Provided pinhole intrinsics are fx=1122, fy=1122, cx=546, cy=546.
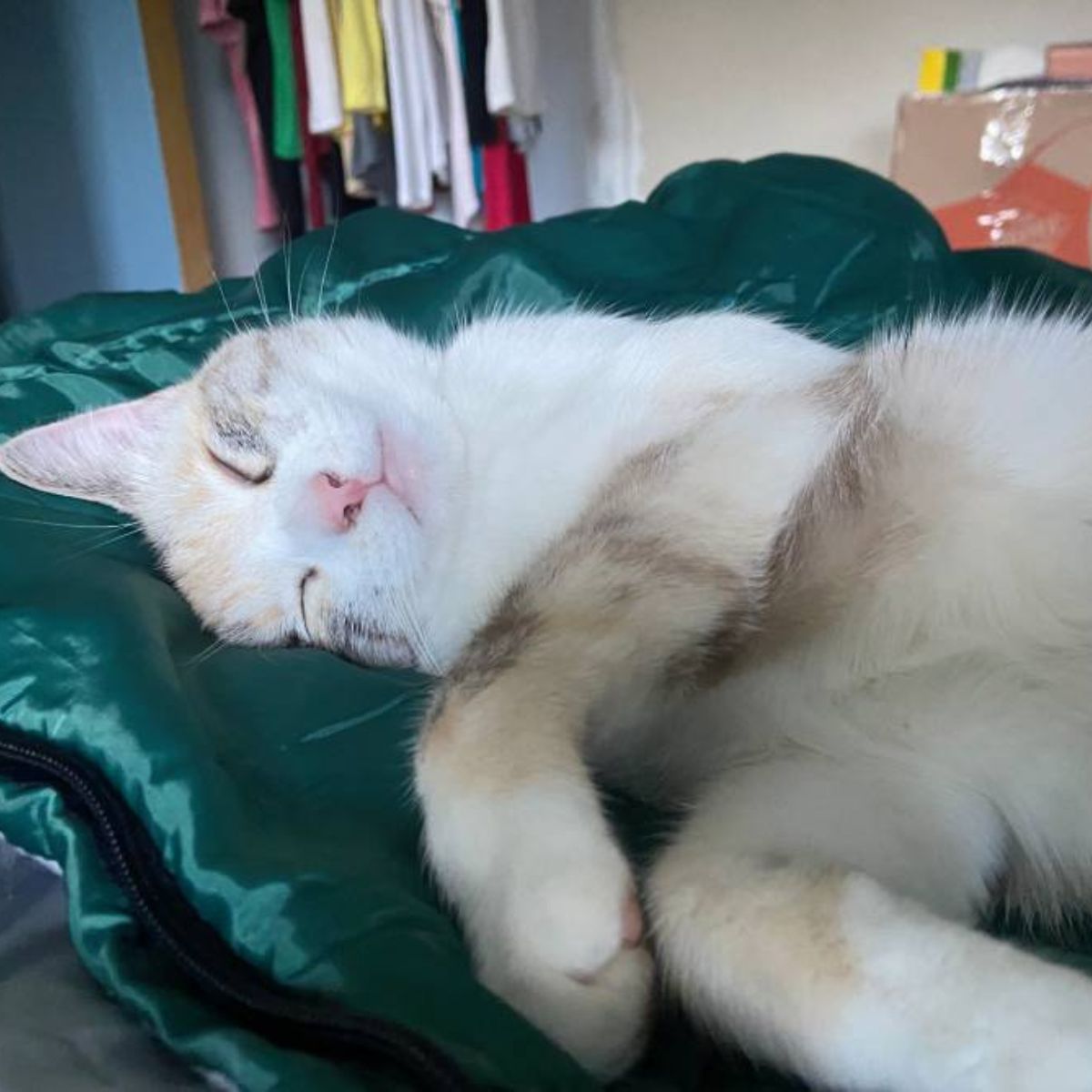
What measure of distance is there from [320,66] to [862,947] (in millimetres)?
2916

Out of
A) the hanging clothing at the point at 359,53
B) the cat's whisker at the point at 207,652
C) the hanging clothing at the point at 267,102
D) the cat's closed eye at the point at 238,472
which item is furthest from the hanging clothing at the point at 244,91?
the cat's whisker at the point at 207,652

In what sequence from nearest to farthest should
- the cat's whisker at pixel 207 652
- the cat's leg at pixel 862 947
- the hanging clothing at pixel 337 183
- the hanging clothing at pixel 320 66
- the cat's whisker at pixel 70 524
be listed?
the cat's leg at pixel 862 947 < the cat's whisker at pixel 207 652 < the cat's whisker at pixel 70 524 < the hanging clothing at pixel 320 66 < the hanging clothing at pixel 337 183

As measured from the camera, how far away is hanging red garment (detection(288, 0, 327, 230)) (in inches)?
119

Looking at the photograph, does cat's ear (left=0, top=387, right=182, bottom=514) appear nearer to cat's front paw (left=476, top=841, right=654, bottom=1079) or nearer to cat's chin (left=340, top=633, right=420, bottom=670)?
cat's chin (left=340, top=633, right=420, bottom=670)

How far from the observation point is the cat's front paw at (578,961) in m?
0.58

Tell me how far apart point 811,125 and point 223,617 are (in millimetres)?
2957

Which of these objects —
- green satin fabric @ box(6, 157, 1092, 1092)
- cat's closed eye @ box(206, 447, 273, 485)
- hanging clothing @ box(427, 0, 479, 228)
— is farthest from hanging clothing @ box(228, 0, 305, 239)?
cat's closed eye @ box(206, 447, 273, 485)

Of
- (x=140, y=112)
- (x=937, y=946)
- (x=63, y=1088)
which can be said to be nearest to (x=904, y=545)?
(x=937, y=946)

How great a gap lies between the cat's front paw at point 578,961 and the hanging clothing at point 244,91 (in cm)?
296

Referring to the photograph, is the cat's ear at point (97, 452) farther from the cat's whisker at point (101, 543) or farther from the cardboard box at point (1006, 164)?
the cardboard box at point (1006, 164)

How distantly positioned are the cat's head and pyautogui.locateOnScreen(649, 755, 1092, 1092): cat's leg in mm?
395

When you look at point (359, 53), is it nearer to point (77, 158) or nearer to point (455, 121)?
point (455, 121)

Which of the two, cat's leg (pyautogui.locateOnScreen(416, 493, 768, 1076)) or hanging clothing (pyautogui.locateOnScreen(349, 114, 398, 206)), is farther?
hanging clothing (pyautogui.locateOnScreen(349, 114, 398, 206))

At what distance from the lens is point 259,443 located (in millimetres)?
1051
